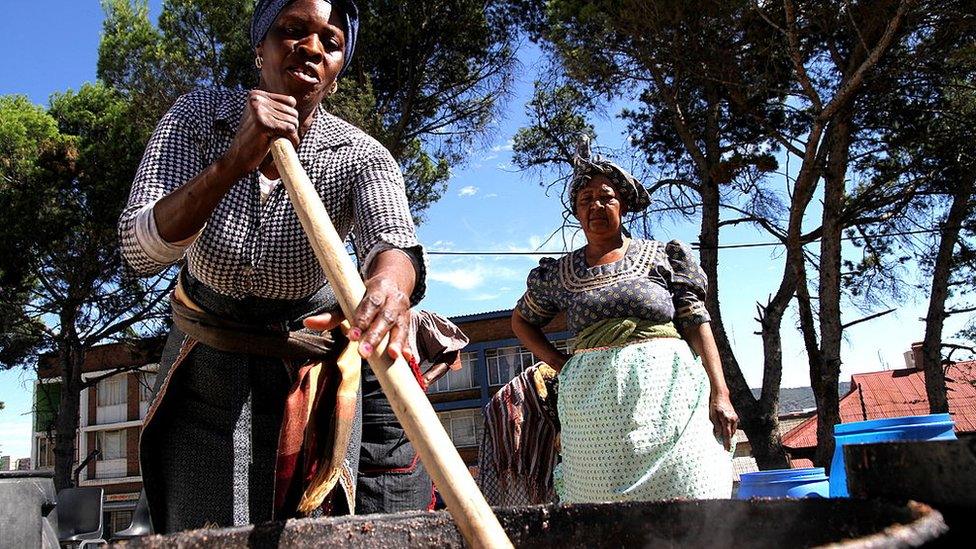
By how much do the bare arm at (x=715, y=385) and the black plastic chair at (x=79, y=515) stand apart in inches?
236

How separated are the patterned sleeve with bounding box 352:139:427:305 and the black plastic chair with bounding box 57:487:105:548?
21.5 ft

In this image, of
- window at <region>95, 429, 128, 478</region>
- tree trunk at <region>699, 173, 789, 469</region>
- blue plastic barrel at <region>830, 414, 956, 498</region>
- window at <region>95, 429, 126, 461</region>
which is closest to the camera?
blue plastic barrel at <region>830, 414, 956, 498</region>

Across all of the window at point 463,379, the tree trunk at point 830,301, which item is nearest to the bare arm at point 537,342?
the tree trunk at point 830,301

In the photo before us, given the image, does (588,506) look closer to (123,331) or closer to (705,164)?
(705,164)

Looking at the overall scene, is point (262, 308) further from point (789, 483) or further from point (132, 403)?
point (132, 403)

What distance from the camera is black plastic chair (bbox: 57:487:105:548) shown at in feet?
22.2

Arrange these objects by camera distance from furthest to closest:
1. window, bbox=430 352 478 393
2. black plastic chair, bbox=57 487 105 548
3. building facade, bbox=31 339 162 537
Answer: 1. building facade, bbox=31 339 162 537
2. window, bbox=430 352 478 393
3. black plastic chair, bbox=57 487 105 548

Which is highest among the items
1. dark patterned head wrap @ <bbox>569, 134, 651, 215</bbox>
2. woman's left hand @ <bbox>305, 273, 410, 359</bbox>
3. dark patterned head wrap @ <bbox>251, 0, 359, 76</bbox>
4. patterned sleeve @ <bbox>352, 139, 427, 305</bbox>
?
dark patterned head wrap @ <bbox>569, 134, 651, 215</bbox>

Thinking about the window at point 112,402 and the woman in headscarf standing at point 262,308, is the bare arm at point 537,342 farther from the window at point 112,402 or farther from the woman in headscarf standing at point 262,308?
the window at point 112,402

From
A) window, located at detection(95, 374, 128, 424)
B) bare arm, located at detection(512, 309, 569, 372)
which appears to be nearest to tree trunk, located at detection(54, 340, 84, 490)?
bare arm, located at detection(512, 309, 569, 372)

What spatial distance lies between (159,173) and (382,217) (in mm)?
447

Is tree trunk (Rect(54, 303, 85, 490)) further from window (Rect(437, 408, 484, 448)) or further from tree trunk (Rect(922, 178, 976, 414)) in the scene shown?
window (Rect(437, 408, 484, 448))

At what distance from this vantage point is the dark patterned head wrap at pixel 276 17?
1553 mm

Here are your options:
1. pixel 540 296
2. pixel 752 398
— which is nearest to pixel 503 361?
pixel 752 398
